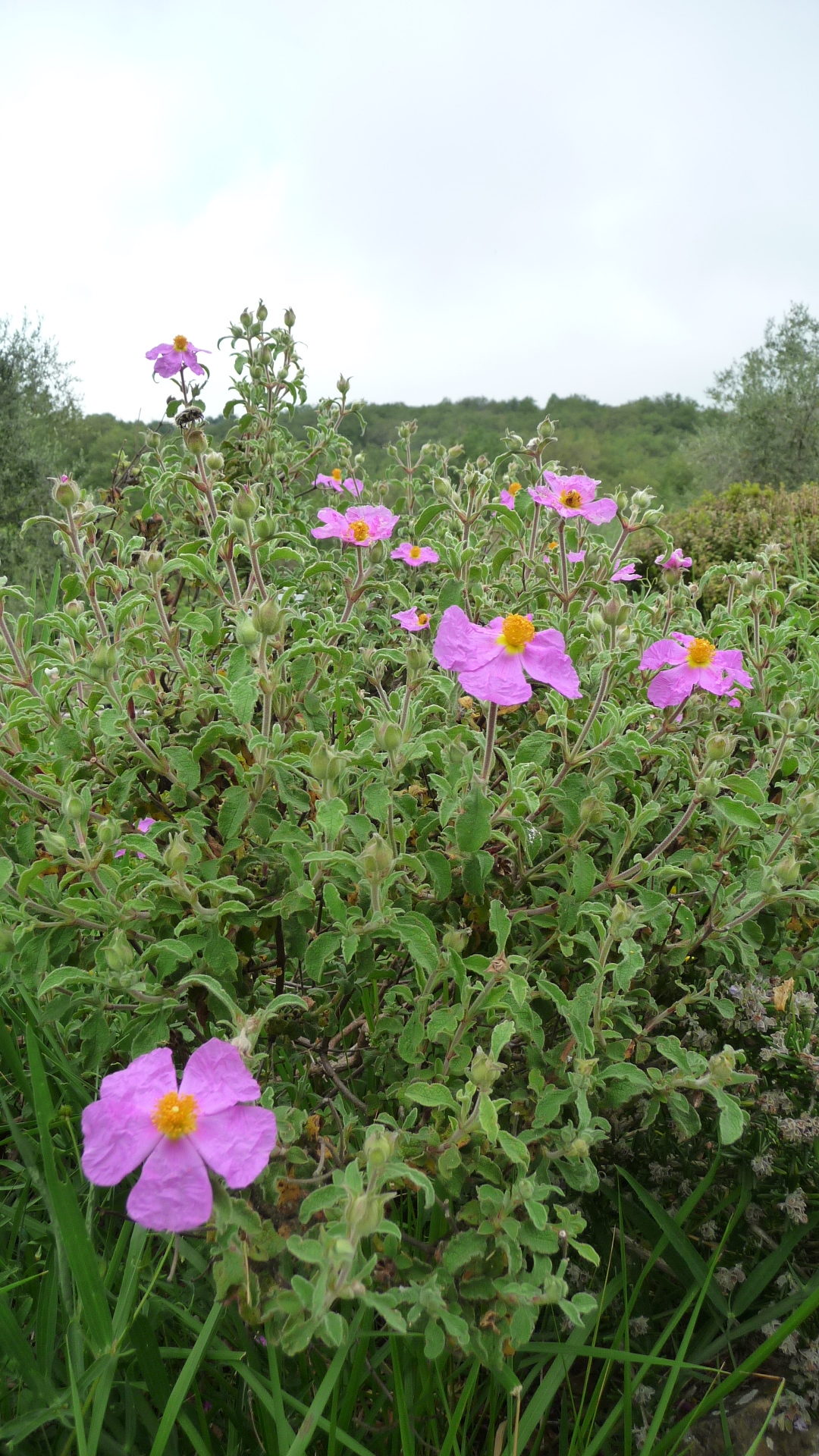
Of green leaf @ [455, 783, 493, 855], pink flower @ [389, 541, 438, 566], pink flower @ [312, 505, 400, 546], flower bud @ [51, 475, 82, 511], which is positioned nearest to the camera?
green leaf @ [455, 783, 493, 855]

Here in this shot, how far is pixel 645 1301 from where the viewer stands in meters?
1.86

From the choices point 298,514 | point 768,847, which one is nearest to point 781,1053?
point 768,847

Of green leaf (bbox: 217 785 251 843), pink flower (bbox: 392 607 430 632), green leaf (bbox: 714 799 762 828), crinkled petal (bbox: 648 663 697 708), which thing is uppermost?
pink flower (bbox: 392 607 430 632)

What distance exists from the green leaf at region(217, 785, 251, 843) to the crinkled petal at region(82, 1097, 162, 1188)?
459 mm

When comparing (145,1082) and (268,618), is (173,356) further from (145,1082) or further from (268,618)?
(145,1082)

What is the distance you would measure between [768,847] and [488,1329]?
963 mm

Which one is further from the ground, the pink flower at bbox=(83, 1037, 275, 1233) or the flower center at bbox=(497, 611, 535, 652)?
the flower center at bbox=(497, 611, 535, 652)

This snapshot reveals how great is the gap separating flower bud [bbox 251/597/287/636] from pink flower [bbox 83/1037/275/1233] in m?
0.62

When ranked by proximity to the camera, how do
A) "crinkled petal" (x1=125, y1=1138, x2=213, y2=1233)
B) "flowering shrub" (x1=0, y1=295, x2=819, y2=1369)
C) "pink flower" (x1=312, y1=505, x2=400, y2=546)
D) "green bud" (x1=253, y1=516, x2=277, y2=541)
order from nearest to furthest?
1. "crinkled petal" (x1=125, y1=1138, x2=213, y2=1233)
2. "flowering shrub" (x1=0, y1=295, x2=819, y2=1369)
3. "green bud" (x1=253, y1=516, x2=277, y2=541)
4. "pink flower" (x1=312, y1=505, x2=400, y2=546)

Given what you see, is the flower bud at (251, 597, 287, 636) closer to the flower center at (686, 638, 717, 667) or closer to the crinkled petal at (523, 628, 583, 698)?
the crinkled petal at (523, 628, 583, 698)

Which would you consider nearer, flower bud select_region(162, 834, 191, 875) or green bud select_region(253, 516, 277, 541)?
flower bud select_region(162, 834, 191, 875)

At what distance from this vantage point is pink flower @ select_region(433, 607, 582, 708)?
1.51 m

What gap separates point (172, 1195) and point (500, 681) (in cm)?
86

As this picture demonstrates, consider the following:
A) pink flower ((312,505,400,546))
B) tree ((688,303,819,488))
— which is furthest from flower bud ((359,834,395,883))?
tree ((688,303,819,488))
